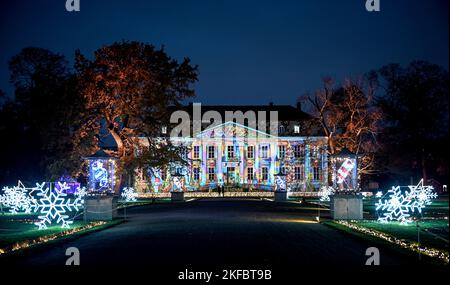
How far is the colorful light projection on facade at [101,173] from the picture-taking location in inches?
1186

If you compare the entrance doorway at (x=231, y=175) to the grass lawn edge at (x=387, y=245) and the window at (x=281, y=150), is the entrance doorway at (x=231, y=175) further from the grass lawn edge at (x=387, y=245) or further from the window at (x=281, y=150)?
the grass lawn edge at (x=387, y=245)

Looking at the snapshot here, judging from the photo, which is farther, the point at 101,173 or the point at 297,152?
the point at 297,152

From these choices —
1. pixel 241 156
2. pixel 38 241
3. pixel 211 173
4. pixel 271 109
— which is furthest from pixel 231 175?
pixel 38 241

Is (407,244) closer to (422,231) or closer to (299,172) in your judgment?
(422,231)

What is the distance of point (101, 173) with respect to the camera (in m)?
30.3

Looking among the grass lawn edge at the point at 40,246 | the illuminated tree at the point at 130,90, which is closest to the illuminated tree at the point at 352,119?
the illuminated tree at the point at 130,90

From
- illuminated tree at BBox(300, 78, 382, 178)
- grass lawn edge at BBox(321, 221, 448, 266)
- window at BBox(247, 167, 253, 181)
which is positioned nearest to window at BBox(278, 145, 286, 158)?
window at BBox(247, 167, 253, 181)

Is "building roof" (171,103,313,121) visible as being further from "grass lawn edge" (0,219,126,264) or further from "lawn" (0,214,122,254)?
"grass lawn edge" (0,219,126,264)

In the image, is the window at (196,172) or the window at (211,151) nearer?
the window at (196,172)

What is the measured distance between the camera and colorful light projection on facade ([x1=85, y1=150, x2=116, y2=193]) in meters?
30.1
